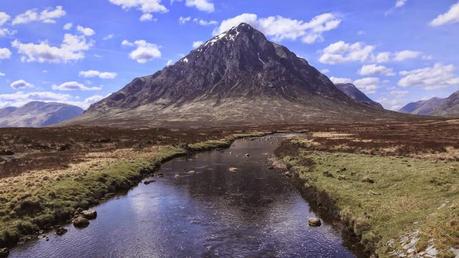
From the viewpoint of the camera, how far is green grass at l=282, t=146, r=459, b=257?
24469mm

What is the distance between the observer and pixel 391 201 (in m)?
32.5

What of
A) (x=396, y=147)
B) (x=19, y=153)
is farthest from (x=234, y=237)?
(x=19, y=153)

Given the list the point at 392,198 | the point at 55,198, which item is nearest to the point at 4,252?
the point at 55,198

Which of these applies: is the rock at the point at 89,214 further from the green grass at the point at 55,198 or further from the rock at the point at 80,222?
the rock at the point at 80,222

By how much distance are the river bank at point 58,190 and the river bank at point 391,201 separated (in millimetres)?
22909

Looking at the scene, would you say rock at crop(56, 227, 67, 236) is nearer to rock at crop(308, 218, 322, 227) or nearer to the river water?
the river water

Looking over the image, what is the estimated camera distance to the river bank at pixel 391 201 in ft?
77.1

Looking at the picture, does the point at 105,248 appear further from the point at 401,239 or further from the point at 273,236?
the point at 401,239

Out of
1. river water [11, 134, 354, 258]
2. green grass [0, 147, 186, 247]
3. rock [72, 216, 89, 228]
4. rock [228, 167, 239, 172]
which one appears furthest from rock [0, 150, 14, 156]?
rock [72, 216, 89, 228]

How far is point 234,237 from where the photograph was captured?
31.4 meters

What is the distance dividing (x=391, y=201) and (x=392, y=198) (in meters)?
1.07

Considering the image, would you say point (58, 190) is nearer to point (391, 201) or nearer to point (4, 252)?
point (4, 252)

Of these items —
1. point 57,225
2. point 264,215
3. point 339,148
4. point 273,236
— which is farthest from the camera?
point 339,148

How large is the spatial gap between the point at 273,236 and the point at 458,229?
13.1 m
